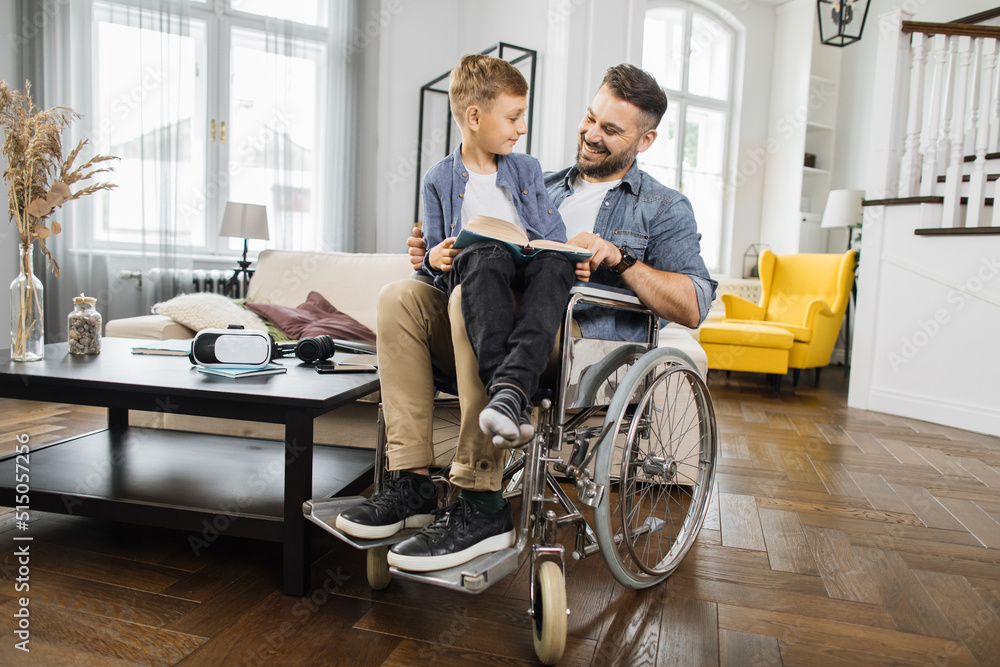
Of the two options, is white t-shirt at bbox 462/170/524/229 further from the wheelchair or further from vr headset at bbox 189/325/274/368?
vr headset at bbox 189/325/274/368

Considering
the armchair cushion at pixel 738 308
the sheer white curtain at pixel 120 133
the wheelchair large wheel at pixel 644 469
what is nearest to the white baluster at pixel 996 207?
the armchair cushion at pixel 738 308

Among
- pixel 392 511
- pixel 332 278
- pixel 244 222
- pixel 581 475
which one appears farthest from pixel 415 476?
pixel 244 222

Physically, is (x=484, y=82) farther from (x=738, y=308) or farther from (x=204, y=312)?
(x=738, y=308)

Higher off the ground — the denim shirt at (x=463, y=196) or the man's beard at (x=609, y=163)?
the man's beard at (x=609, y=163)

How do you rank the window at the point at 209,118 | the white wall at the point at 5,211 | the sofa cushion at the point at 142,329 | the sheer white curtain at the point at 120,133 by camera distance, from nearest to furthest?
the sofa cushion at the point at 142,329 → the white wall at the point at 5,211 → the sheer white curtain at the point at 120,133 → the window at the point at 209,118

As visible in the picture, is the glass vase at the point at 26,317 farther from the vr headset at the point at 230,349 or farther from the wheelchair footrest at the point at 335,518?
the wheelchair footrest at the point at 335,518

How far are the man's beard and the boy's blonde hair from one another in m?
0.30

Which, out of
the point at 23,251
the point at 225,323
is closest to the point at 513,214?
the point at 23,251

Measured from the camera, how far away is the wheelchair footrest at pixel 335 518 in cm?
113

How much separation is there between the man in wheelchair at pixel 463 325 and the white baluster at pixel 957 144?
2.64 meters

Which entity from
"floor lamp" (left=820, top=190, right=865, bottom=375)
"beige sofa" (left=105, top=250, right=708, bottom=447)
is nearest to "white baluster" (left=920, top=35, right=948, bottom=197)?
"floor lamp" (left=820, top=190, right=865, bottom=375)

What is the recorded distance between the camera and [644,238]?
146 centimetres

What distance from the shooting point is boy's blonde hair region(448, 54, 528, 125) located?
4.24 ft

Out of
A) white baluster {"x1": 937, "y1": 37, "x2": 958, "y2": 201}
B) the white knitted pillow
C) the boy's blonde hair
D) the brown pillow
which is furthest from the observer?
white baluster {"x1": 937, "y1": 37, "x2": 958, "y2": 201}
